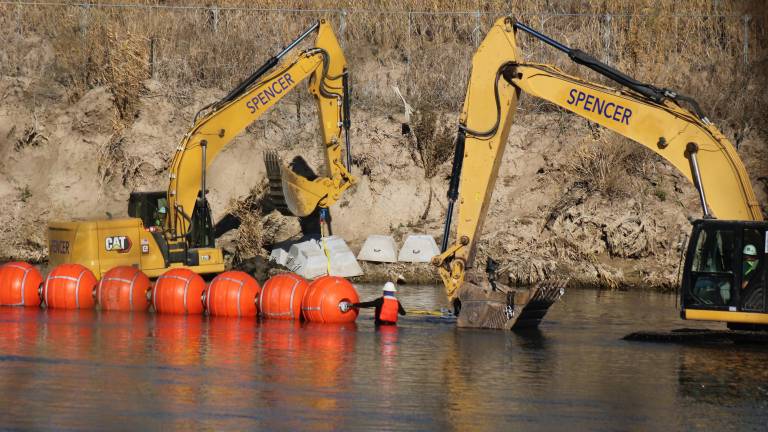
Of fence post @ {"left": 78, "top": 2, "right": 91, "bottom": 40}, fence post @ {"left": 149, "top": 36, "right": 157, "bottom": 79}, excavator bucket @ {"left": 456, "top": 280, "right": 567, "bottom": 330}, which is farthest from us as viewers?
fence post @ {"left": 78, "top": 2, "right": 91, "bottom": 40}

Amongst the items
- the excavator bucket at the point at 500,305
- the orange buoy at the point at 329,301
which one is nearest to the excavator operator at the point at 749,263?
the excavator bucket at the point at 500,305

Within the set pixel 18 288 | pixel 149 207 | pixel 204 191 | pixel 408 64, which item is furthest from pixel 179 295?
pixel 408 64

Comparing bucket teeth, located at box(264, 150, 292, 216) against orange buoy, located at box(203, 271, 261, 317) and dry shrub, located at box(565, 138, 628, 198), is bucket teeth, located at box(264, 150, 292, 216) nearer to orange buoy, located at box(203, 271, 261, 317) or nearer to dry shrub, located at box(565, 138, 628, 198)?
orange buoy, located at box(203, 271, 261, 317)

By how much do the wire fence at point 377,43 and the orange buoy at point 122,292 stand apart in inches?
766

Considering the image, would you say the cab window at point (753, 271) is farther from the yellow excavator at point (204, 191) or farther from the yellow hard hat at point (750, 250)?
the yellow excavator at point (204, 191)

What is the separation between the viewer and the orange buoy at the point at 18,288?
29.0 m

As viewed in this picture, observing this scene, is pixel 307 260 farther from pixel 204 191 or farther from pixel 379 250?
pixel 204 191

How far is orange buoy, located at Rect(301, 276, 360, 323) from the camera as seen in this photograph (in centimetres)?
2658

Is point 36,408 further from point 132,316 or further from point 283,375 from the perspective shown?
point 132,316

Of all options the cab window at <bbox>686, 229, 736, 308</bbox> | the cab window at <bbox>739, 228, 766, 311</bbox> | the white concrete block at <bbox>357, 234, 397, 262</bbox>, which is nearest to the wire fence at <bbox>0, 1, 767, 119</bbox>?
the white concrete block at <bbox>357, 234, 397, 262</bbox>

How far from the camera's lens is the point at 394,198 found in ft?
140

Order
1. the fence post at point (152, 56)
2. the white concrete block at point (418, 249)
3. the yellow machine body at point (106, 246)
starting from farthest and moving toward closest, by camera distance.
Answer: the fence post at point (152, 56), the white concrete block at point (418, 249), the yellow machine body at point (106, 246)

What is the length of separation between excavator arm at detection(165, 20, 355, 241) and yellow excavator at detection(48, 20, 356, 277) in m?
0.03

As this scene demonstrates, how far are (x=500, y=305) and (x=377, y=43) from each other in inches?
1030
